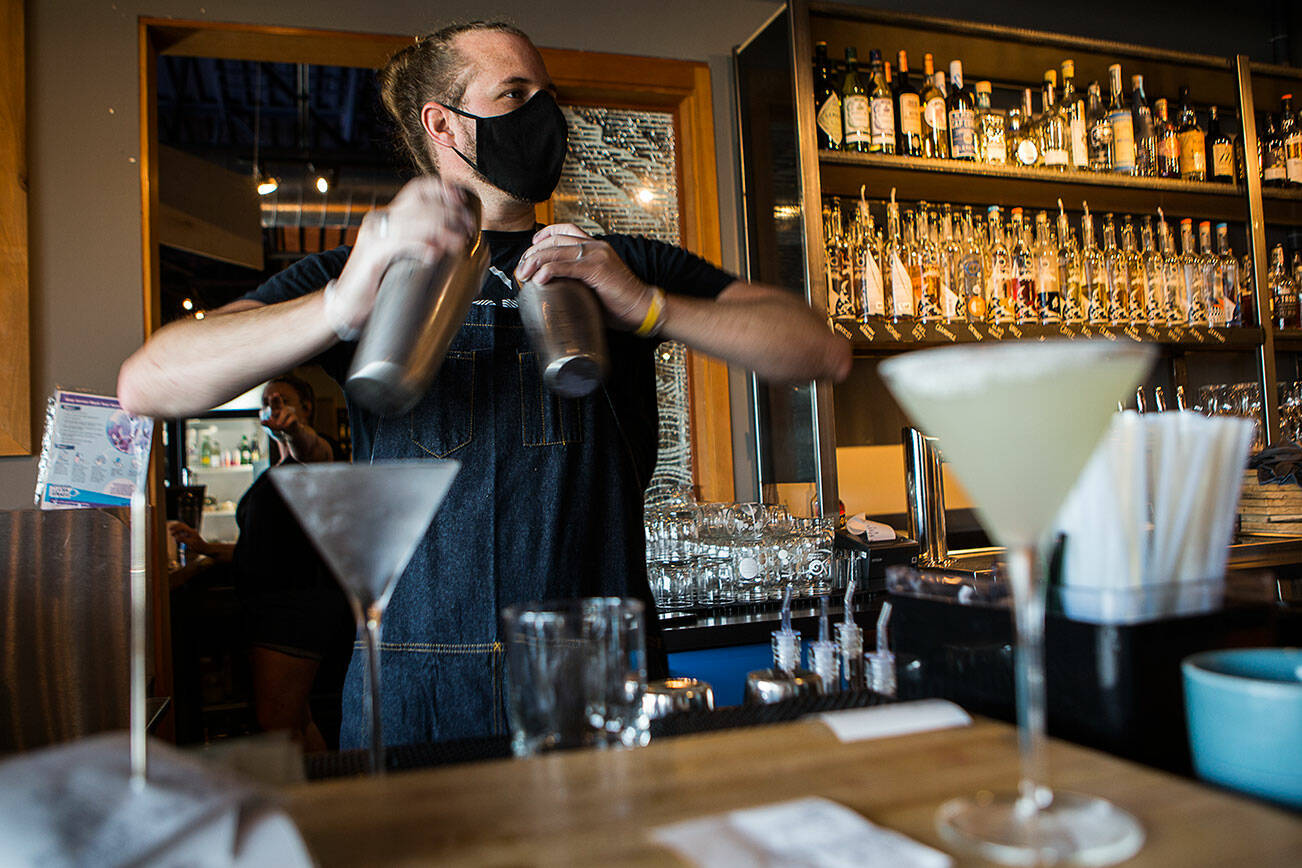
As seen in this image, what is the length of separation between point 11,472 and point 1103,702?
101 inches

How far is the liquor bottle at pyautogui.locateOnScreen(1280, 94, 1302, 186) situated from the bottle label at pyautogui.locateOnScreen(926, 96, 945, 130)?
1.51 m

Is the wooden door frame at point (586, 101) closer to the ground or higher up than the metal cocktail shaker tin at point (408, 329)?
higher up

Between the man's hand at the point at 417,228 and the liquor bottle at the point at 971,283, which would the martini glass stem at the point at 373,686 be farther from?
the liquor bottle at the point at 971,283

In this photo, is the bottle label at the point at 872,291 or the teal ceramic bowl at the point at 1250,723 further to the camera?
the bottle label at the point at 872,291

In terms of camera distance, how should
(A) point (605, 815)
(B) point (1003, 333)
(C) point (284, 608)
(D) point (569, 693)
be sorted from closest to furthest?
1. (A) point (605, 815)
2. (D) point (569, 693)
3. (B) point (1003, 333)
4. (C) point (284, 608)

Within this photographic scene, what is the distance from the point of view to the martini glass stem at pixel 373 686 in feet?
2.11

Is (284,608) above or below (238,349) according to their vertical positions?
below

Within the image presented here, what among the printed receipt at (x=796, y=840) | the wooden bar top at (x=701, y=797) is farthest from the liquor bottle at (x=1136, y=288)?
the printed receipt at (x=796, y=840)

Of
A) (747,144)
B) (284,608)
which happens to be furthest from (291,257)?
(747,144)

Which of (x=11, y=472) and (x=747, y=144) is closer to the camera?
(x=11, y=472)

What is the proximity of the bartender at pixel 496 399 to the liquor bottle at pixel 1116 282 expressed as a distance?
1999 millimetres

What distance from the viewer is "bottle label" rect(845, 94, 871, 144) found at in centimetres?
285

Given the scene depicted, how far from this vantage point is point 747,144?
302 centimetres

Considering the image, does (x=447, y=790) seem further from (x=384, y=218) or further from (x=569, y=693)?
(x=384, y=218)
